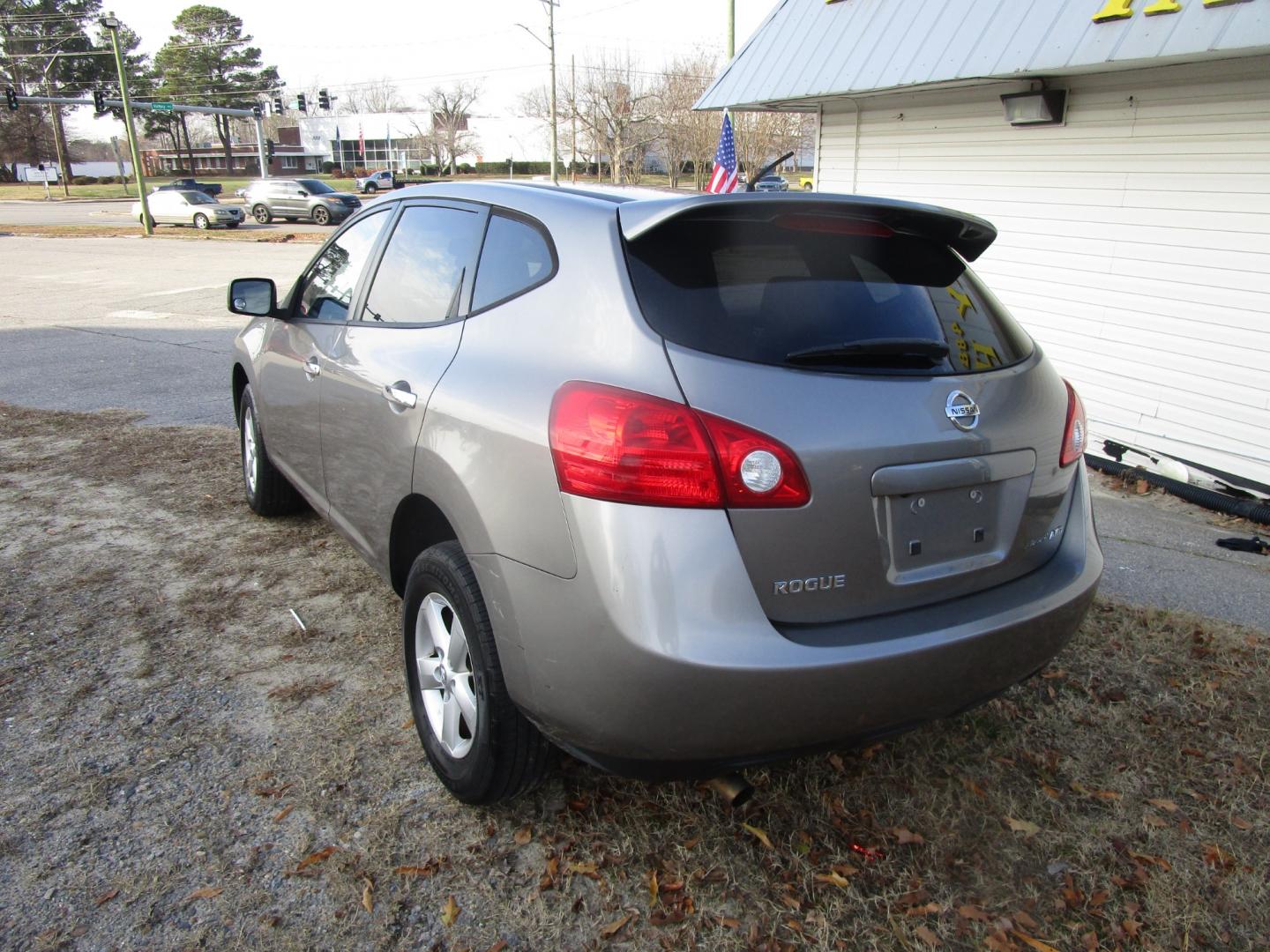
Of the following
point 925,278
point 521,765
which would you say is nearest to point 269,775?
point 521,765

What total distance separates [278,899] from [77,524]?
3.42m

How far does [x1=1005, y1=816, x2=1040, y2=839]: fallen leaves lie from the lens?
106 inches

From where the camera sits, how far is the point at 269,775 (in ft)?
9.48

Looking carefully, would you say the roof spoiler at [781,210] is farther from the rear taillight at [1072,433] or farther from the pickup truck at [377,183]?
the pickup truck at [377,183]

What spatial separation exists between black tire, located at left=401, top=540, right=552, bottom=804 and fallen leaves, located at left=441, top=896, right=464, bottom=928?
0.99 ft

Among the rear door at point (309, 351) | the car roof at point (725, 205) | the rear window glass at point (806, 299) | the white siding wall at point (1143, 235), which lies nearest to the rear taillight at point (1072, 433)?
the rear window glass at point (806, 299)

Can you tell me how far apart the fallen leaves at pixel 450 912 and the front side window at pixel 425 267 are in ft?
5.46

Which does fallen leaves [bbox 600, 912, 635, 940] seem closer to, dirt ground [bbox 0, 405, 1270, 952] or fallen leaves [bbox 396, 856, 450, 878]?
dirt ground [bbox 0, 405, 1270, 952]

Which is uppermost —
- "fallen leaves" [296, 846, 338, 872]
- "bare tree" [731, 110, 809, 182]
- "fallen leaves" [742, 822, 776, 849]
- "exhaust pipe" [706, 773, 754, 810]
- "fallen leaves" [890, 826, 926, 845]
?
"bare tree" [731, 110, 809, 182]

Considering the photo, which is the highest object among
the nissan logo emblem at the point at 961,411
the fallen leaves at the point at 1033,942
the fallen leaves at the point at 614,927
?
the nissan logo emblem at the point at 961,411

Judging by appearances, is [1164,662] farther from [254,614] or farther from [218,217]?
[218,217]

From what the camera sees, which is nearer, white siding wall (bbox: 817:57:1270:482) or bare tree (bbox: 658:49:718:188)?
white siding wall (bbox: 817:57:1270:482)

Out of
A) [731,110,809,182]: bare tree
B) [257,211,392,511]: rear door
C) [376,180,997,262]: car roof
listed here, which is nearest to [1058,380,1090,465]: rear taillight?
[376,180,997,262]: car roof

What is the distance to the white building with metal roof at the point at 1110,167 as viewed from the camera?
5.91 meters
